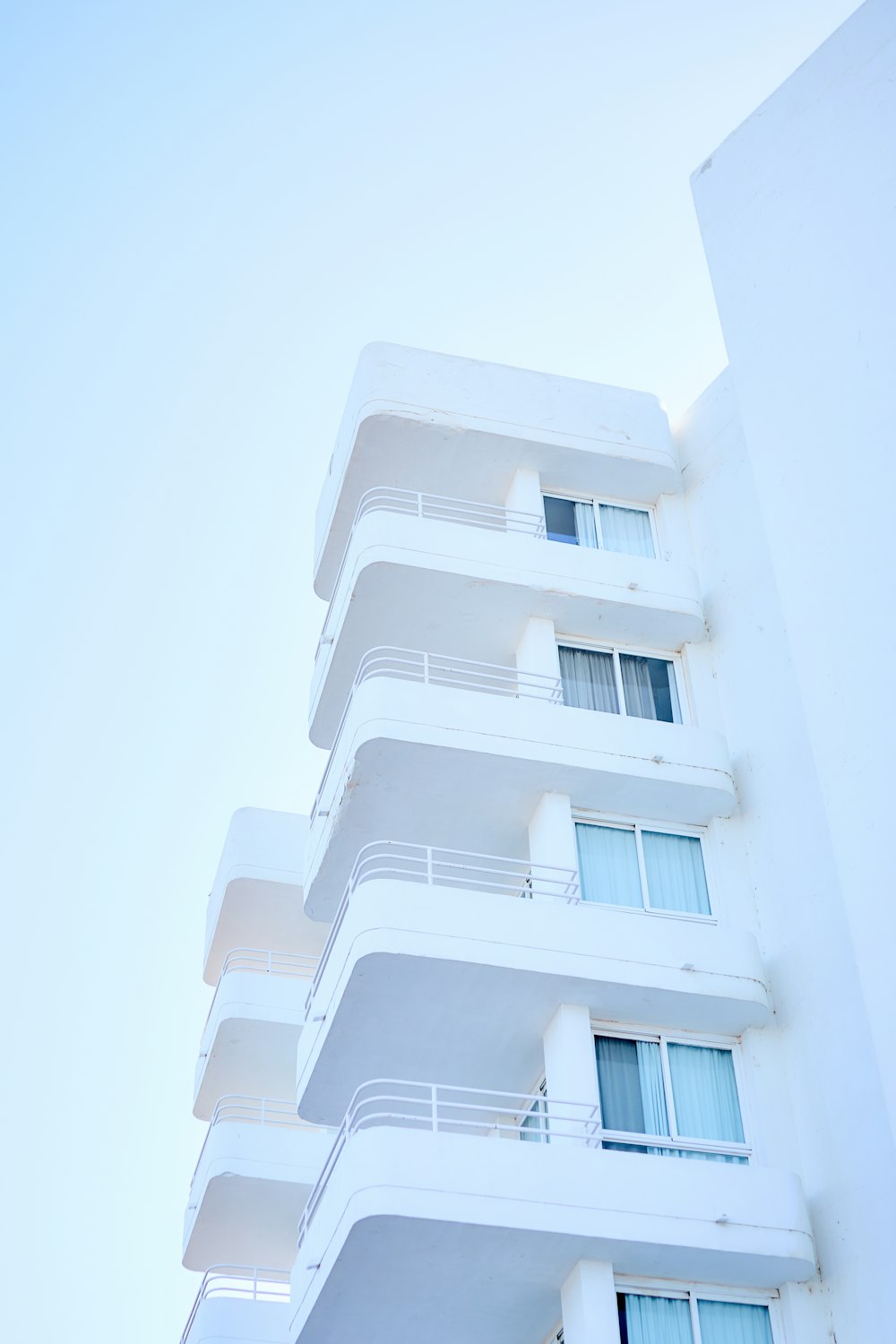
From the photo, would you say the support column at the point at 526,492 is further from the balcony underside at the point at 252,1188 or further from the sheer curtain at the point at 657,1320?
the sheer curtain at the point at 657,1320

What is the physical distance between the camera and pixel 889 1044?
13.7 meters

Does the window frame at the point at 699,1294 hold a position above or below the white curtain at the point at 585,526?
below

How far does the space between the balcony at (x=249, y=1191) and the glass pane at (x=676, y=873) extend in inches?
274

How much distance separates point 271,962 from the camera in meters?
27.2

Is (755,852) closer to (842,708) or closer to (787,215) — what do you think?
(842,708)

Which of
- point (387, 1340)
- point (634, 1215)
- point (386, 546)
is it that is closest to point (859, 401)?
point (386, 546)

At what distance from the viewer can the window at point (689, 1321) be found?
14.3 m

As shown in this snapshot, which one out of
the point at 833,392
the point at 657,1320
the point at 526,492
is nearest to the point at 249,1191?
the point at 657,1320

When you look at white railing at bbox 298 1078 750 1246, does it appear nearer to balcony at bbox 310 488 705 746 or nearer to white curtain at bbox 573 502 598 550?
balcony at bbox 310 488 705 746

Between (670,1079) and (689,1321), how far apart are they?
2.51 metres

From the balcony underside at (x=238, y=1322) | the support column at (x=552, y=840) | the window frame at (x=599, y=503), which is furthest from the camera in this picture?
the window frame at (x=599, y=503)

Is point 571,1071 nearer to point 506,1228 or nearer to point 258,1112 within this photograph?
point 506,1228

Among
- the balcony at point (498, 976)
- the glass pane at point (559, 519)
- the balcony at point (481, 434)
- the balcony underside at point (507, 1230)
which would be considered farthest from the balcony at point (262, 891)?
the balcony underside at point (507, 1230)

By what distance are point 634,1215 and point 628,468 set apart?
10.8m
